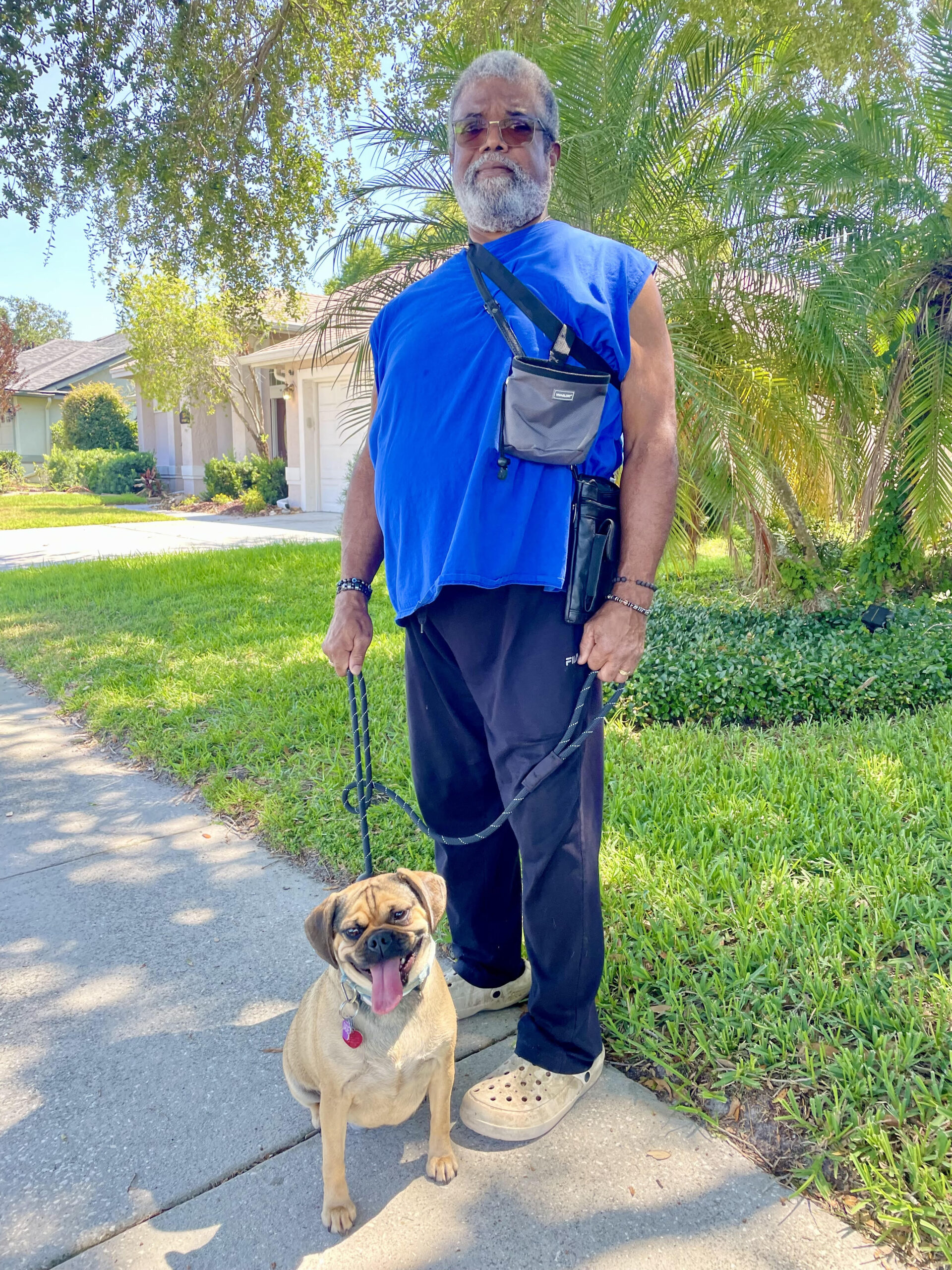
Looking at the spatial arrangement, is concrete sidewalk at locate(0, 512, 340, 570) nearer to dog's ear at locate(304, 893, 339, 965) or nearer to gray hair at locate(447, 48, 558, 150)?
gray hair at locate(447, 48, 558, 150)

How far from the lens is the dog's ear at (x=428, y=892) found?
79.7 inches

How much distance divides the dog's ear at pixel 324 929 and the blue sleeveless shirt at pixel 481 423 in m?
0.71

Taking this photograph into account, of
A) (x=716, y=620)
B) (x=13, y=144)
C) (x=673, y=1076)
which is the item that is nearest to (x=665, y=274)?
(x=716, y=620)

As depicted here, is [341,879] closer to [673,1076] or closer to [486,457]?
[673,1076]

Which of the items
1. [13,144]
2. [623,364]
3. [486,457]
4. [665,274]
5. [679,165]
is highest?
[13,144]

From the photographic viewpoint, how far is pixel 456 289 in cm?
224

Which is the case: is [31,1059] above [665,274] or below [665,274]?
below

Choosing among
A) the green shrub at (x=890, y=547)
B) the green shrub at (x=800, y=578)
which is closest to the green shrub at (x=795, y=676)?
the green shrub at (x=890, y=547)

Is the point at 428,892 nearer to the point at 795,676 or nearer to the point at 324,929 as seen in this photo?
the point at 324,929

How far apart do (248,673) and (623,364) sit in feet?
14.1

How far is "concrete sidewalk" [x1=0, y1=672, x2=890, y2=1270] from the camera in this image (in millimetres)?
1851

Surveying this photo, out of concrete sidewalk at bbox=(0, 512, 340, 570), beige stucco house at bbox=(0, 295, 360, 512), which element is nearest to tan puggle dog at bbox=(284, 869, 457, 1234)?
beige stucco house at bbox=(0, 295, 360, 512)

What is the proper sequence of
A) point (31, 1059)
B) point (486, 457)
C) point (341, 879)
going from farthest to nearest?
point (341, 879) < point (31, 1059) < point (486, 457)

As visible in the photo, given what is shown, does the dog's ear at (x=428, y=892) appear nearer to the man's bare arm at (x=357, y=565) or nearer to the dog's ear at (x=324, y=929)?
the dog's ear at (x=324, y=929)
